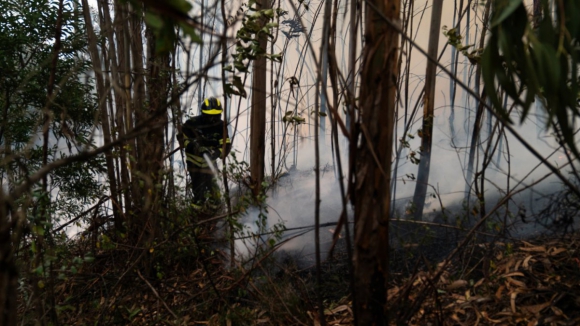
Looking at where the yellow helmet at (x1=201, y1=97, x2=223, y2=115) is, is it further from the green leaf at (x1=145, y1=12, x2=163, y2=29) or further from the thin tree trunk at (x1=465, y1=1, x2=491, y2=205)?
the green leaf at (x1=145, y1=12, x2=163, y2=29)

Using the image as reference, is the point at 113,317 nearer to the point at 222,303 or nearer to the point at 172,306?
the point at 172,306

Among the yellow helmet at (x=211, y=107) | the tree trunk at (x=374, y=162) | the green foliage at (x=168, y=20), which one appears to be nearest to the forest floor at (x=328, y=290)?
the tree trunk at (x=374, y=162)

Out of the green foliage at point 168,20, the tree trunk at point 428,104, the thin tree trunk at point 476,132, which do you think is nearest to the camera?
the green foliage at point 168,20

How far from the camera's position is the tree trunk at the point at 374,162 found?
5.97 feet

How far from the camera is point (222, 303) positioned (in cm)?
307

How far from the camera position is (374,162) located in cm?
185

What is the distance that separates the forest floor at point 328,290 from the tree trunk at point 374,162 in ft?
0.42

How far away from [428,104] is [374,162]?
204cm

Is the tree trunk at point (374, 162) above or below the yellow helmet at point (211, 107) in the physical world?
below

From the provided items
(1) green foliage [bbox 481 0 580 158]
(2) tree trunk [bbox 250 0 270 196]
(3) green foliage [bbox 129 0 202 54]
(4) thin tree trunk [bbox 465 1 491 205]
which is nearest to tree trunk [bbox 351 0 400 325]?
(1) green foliage [bbox 481 0 580 158]

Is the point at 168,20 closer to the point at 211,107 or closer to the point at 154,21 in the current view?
the point at 154,21

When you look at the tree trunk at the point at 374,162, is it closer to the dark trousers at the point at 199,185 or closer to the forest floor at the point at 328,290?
Result: the forest floor at the point at 328,290

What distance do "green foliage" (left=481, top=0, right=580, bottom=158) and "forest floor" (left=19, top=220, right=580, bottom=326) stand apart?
0.69m

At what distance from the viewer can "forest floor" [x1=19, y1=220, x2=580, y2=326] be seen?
223cm
